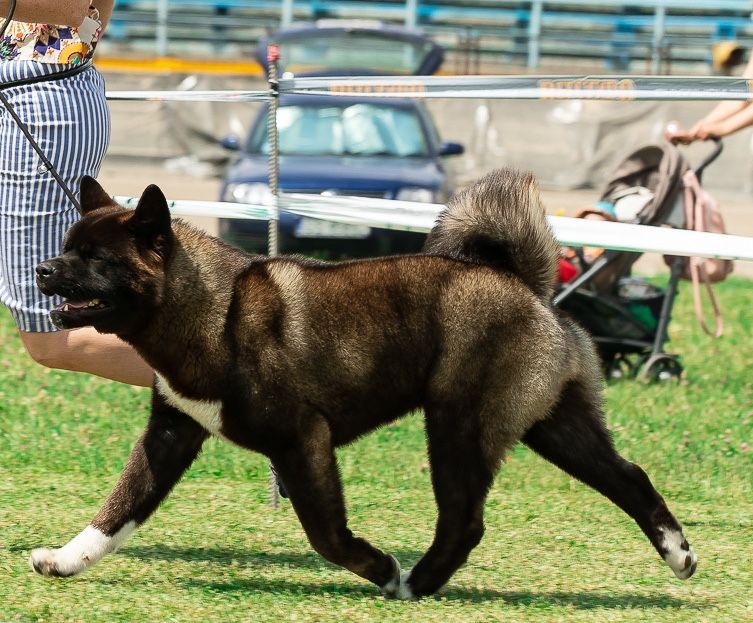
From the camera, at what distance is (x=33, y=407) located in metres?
6.62

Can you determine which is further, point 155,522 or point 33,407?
point 33,407

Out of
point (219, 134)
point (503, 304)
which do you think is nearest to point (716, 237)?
point (503, 304)

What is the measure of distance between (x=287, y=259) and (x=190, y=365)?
0.48 metres

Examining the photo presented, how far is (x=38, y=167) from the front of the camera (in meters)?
4.27

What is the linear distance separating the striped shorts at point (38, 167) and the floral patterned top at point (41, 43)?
0.04 meters

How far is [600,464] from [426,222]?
56.8 inches

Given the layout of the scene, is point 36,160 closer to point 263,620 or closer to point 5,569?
point 5,569

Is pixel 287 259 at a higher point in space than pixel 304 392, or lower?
Result: higher

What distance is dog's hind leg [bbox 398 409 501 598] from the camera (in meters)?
3.88

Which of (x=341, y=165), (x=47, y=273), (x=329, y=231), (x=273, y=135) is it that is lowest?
(x=329, y=231)

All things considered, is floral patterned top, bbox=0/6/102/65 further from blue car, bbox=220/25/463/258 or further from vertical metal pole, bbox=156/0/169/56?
vertical metal pole, bbox=156/0/169/56

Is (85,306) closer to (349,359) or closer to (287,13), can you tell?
(349,359)

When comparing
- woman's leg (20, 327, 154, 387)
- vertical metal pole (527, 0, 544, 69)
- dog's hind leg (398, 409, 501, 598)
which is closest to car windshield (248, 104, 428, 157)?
woman's leg (20, 327, 154, 387)

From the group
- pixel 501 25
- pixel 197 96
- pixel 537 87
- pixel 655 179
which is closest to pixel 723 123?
pixel 655 179
